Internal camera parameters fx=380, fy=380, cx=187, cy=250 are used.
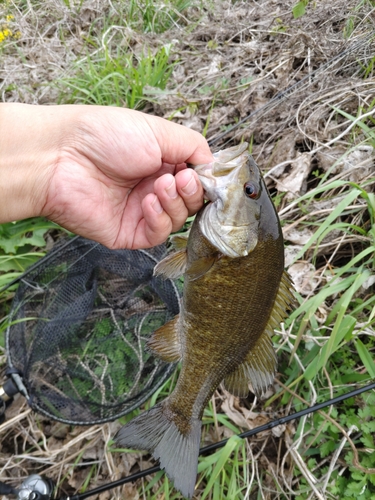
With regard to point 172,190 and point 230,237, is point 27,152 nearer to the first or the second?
point 172,190

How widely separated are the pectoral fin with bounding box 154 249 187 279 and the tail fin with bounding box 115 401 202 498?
697 mm

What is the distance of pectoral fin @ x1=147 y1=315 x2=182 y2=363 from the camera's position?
1998mm

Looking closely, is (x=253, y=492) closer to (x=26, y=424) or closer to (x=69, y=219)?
(x=26, y=424)

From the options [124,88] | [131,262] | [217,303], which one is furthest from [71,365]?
[124,88]

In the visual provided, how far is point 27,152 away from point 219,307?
4.16 feet

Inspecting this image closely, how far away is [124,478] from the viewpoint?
209 cm

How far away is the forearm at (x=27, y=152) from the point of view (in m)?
1.96

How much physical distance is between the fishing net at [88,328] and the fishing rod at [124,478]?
36 cm

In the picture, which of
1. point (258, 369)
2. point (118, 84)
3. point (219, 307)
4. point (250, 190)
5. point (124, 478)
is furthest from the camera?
point (118, 84)

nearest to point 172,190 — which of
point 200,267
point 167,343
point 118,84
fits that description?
point 200,267

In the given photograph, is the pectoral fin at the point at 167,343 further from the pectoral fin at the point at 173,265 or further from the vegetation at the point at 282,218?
the vegetation at the point at 282,218

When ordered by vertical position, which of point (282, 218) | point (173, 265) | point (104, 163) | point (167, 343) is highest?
point (104, 163)

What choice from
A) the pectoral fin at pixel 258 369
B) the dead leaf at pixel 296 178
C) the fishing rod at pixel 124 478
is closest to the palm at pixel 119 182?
the pectoral fin at pixel 258 369

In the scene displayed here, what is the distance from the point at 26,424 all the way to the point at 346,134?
10.1 ft
